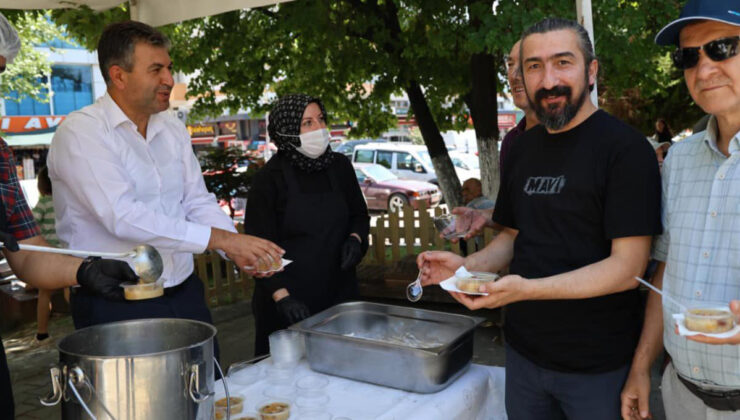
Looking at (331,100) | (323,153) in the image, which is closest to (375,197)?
(331,100)

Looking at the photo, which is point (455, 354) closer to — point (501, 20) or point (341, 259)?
point (341, 259)

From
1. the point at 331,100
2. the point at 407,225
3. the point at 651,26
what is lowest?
the point at 407,225

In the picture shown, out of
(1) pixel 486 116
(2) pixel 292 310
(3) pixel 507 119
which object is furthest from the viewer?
(3) pixel 507 119

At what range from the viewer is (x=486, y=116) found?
301 inches

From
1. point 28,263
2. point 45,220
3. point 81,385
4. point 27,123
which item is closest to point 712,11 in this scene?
point 81,385

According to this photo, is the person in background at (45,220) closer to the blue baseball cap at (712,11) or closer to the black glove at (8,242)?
the black glove at (8,242)

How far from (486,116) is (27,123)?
113 feet

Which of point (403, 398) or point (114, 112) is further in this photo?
point (114, 112)

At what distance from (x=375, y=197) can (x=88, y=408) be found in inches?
620

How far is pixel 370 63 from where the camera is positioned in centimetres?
786

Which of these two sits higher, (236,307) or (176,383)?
(176,383)

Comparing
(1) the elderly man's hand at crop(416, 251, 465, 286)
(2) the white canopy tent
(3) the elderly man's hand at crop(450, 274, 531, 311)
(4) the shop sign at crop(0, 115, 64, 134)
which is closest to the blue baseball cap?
(3) the elderly man's hand at crop(450, 274, 531, 311)

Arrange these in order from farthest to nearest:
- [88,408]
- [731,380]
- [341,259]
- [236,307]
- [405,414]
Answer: [236,307] → [341,259] → [405,414] → [731,380] → [88,408]

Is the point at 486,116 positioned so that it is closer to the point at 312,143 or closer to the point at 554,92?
the point at 312,143
